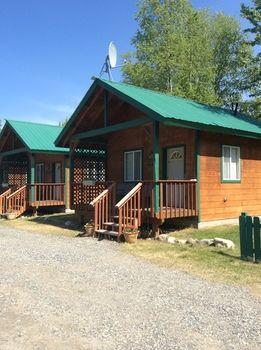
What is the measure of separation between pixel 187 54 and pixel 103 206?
27.4 m

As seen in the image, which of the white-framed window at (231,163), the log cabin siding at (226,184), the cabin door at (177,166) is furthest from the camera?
the white-framed window at (231,163)

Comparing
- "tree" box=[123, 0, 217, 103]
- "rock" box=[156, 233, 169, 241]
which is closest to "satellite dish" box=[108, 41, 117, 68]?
"rock" box=[156, 233, 169, 241]

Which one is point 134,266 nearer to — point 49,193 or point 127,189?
point 127,189

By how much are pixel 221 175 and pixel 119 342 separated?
33.1 ft

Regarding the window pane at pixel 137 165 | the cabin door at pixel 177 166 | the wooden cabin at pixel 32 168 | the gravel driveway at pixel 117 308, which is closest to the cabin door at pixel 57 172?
the wooden cabin at pixel 32 168

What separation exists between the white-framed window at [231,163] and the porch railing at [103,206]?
12.7 feet

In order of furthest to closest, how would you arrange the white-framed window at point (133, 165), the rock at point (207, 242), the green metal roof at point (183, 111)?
the white-framed window at point (133, 165) → the green metal roof at point (183, 111) → the rock at point (207, 242)

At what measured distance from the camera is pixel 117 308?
5547 millimetres

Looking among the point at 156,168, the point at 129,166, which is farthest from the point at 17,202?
the point at 156,168

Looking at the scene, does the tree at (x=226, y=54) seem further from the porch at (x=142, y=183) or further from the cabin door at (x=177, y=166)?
the cabin door at (x=177, y=166)

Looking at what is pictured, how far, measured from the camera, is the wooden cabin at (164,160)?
11992 millimetres

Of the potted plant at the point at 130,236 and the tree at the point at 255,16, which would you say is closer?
Answer: the potted plant at the point at 130,236

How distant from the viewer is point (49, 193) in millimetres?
20922

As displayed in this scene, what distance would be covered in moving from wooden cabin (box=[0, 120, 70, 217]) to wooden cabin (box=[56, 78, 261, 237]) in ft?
12.7
